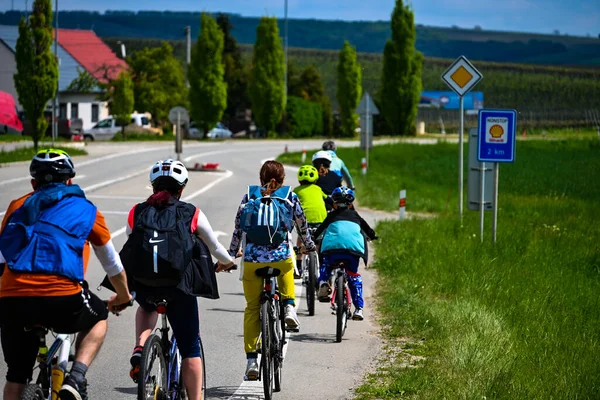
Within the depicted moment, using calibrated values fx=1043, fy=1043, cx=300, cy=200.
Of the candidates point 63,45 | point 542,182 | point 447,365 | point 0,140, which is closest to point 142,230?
point 447,365

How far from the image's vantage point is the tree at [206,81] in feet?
227

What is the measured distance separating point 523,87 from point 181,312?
5658 inches

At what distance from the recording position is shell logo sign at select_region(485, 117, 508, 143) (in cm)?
1571

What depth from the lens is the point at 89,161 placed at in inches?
1618

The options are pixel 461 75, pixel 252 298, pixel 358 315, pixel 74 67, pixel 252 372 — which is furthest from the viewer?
pixel 74 67

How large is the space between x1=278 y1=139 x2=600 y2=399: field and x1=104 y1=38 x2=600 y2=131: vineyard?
77168mm

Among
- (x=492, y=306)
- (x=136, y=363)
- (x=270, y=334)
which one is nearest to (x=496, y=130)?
(x=492, y=306)

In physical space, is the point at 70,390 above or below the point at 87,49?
below

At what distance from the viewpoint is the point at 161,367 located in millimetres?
5891

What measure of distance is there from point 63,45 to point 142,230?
255 ft

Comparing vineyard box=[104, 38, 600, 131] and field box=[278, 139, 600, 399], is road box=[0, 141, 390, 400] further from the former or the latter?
vineyard box=[104, 38, 600, 131]

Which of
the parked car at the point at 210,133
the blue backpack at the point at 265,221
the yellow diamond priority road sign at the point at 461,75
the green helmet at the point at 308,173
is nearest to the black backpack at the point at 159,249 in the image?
the blue backpack at the point at 265,221

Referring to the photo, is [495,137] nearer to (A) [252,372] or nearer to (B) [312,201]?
(B) [312,201]

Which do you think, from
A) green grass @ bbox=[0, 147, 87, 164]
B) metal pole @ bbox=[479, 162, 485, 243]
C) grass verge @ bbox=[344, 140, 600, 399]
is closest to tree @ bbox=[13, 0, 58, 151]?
green grass @ bbox=[0, 147, 87, 164]
